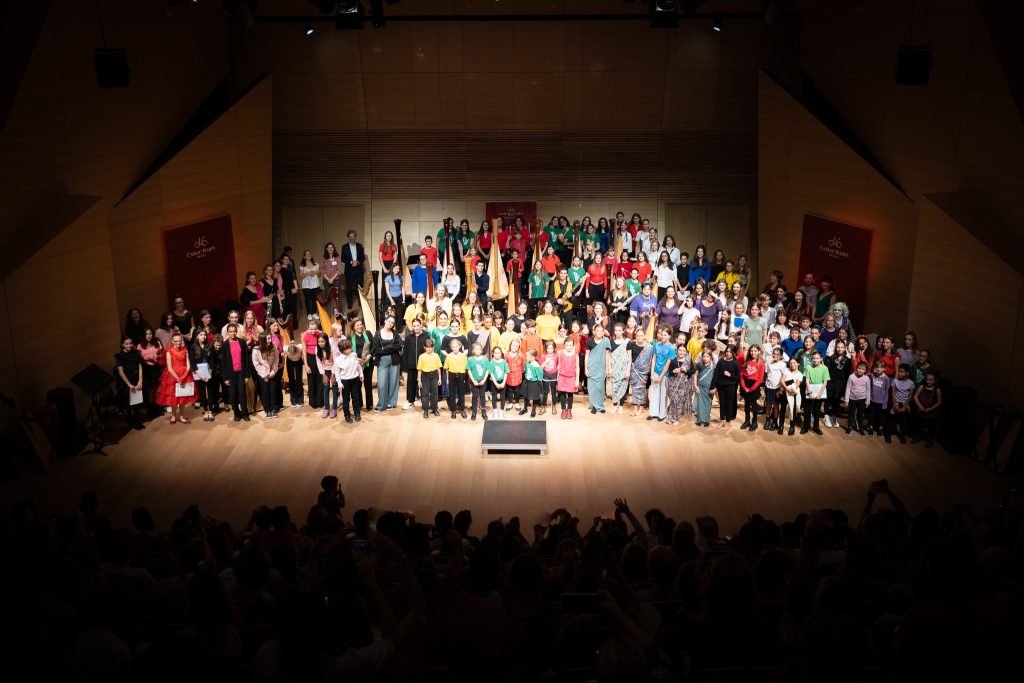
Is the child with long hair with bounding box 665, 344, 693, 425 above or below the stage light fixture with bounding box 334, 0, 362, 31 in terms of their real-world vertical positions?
below

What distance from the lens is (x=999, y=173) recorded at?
1157 centimetres

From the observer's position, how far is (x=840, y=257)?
14.8m

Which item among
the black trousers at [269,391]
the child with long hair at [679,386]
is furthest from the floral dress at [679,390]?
the black trousers at [269,391]

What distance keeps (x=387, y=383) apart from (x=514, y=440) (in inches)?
90.5

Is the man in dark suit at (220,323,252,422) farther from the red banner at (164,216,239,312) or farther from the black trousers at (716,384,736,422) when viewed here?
the black trousers at (716,384,736,422)

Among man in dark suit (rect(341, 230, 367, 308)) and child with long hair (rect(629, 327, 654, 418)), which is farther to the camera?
man in dark suit (rect(341, 230, 367, 308))

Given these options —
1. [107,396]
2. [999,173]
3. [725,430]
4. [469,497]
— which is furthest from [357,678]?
[999,173]

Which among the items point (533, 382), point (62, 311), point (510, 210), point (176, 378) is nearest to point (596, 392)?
point (533, 382)

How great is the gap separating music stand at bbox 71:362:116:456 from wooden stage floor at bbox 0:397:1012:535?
0.20 m

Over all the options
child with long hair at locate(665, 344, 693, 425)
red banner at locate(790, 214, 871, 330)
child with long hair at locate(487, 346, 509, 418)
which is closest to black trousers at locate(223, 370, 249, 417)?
child with long hair at locate(487, 346, 509, 418)

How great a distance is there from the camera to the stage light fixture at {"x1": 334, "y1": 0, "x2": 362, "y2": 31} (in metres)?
12.4

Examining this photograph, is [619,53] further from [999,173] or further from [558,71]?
[999,173]

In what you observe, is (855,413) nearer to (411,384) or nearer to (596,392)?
(596,392)

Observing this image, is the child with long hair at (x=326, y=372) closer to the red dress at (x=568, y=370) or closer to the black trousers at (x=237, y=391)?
the black trousers at (x=237, y=391)
